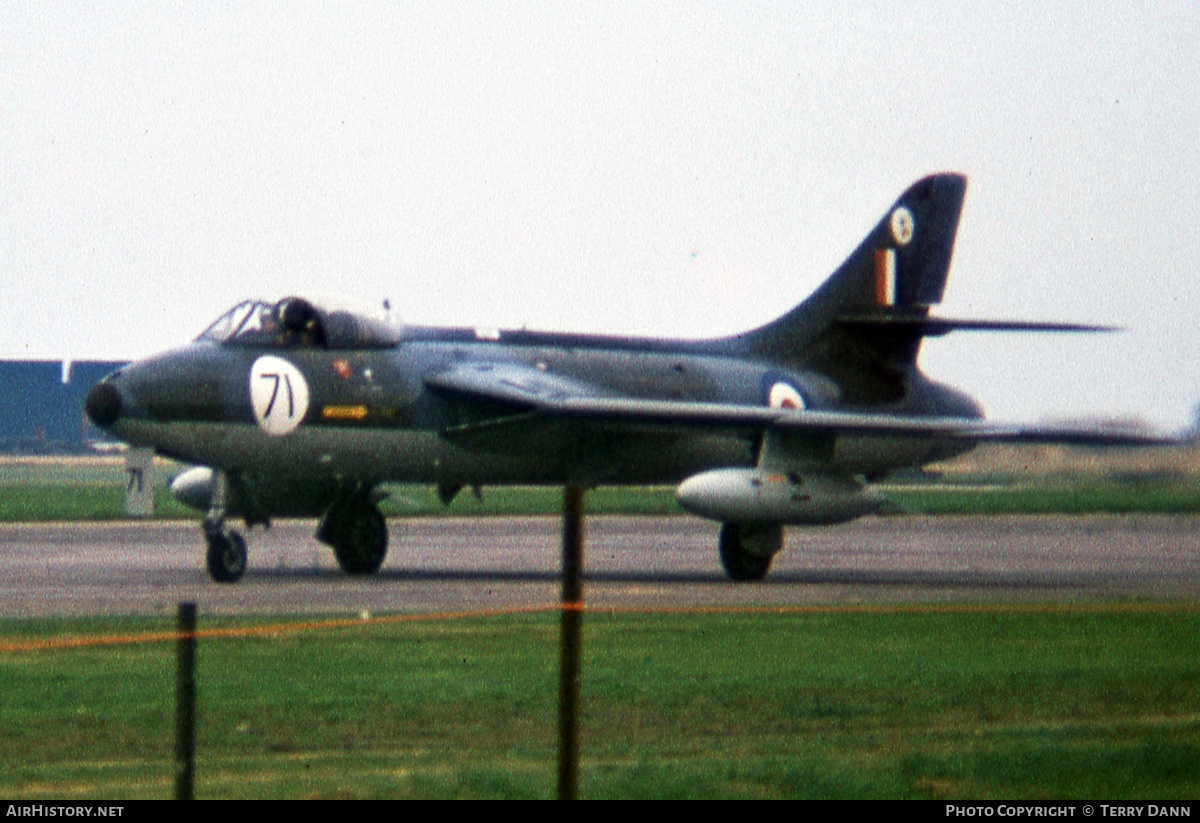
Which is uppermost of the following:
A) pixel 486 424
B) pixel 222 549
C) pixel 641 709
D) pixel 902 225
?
pixel 902 225

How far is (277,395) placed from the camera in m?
21.1

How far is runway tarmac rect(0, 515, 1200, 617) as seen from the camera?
19234 millimetres

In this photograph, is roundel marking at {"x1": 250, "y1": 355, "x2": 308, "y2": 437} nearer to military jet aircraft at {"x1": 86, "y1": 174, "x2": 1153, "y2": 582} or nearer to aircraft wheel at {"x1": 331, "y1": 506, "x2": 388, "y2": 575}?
military jet aircraft at {"x1": 86, "y1": 174, "x2": 1153, "y2": 582}

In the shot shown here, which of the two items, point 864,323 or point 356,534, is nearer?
point 356,534

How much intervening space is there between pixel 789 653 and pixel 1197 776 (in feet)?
17.1

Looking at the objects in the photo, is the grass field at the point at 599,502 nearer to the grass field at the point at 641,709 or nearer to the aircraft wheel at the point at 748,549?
the aircraft wheel at the point at 748,549

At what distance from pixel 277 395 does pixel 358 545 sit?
105 inches

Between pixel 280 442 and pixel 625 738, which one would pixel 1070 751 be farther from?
pixel 280 442

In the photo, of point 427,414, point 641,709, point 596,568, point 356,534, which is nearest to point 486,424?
point 427,414

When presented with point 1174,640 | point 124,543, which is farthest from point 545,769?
point 124,543

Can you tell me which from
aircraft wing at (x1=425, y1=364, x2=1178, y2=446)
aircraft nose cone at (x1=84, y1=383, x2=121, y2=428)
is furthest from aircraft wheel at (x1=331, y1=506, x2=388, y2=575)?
aircraft nose cone at (x1=84, y1=383, x2=121, y2=428)

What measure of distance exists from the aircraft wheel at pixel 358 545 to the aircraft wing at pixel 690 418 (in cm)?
166

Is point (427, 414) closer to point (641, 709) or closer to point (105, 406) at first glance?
point (105, 406)

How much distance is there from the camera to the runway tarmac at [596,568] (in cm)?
1923
